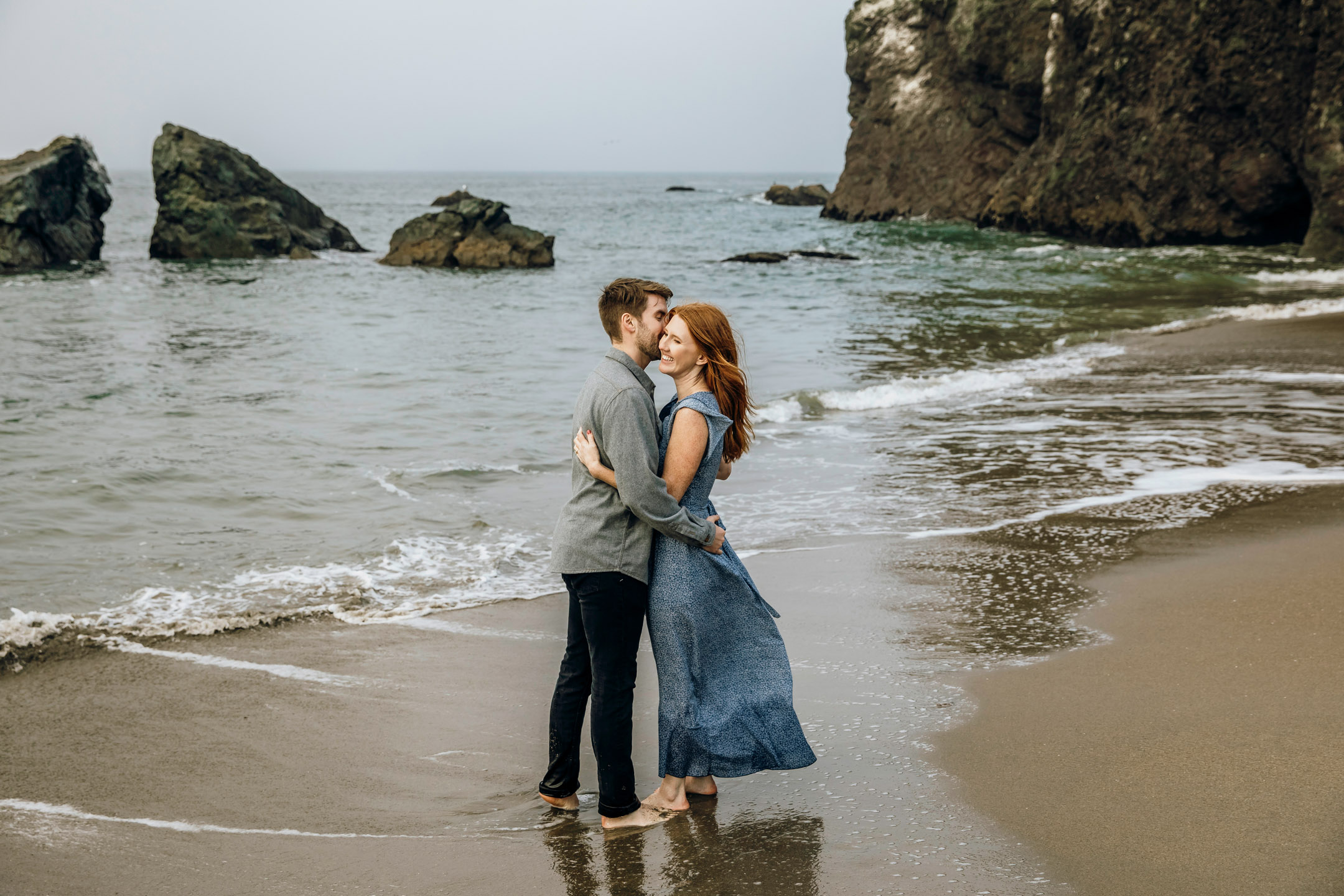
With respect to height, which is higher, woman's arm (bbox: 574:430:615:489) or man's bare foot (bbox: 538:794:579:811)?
woman's arm (bbox: 574:430:615:489)

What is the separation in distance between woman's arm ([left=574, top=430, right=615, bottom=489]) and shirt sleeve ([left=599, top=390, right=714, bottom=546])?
46 millimetres

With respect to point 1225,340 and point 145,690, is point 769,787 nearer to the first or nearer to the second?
point 145,690

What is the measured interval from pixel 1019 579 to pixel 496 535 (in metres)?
3.57

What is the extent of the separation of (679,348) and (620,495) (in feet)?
1.61

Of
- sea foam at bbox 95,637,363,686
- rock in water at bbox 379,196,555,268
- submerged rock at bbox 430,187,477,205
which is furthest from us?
submerged rock at bbox 430,187,477,205

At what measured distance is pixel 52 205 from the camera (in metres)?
33.4

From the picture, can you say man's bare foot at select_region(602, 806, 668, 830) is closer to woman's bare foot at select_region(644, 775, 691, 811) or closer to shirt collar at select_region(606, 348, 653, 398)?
woman's bare foot at select_region(644, 775, 691, 811)

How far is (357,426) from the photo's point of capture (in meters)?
11.0

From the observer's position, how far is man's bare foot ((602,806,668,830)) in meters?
3.28

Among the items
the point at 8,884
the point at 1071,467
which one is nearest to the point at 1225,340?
the point at 1071,467

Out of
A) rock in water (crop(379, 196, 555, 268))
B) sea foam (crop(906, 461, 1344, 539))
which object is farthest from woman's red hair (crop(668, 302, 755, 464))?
rock in water (crop(379, 196, 555, 268))

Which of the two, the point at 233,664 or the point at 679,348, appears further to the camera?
the point at 233,664

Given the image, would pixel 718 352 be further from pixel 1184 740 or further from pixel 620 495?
pixel 1184 740

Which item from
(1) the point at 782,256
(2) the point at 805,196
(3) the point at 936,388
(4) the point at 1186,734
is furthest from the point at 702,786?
(2) the point at 805,196
